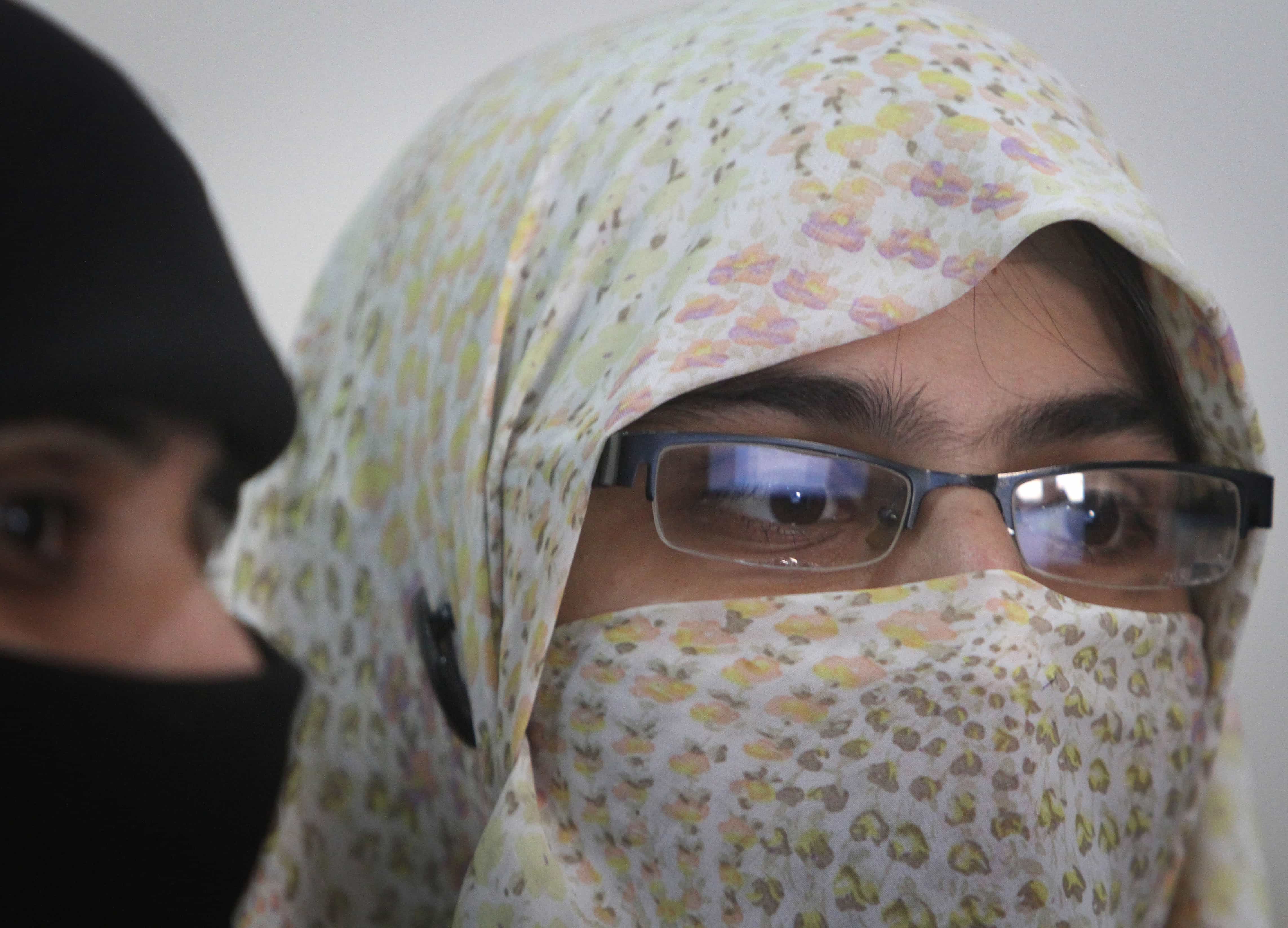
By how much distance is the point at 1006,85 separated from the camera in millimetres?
962

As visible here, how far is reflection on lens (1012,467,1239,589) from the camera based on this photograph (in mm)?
923

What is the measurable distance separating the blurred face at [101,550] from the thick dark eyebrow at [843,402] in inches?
16.3

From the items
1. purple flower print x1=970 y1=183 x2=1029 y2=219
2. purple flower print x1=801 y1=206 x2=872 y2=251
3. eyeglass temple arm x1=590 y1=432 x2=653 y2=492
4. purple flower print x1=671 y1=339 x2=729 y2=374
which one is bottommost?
eyeglass temple arm x1=590 y1=432 x2=653 y2=492

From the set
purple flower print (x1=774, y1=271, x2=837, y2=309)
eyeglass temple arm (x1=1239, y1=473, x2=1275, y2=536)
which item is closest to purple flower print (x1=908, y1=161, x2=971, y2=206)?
purple flower print (x1=774, y1=271, x2=837, y2=309)

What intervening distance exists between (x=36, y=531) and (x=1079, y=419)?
31.3 inches

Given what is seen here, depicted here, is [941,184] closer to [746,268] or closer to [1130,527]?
[746,268]

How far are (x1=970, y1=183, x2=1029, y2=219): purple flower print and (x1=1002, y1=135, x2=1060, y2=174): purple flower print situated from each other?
0.11ft

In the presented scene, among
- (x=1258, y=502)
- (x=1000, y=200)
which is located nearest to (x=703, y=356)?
(x=1000, y=200)

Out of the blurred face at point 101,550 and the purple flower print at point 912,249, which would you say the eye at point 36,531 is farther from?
the purple flower print at point 912,249

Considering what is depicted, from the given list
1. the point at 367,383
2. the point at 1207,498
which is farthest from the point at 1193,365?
the point at 367,383

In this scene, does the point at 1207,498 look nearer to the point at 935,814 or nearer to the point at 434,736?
the point at 935,814

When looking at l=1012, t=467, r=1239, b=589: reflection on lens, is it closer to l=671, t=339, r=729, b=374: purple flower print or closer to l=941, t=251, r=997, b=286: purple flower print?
l=941, t=251, r=997, b=286: purple flower print

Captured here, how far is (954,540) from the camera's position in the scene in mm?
877

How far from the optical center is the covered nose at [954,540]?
2.87ft
